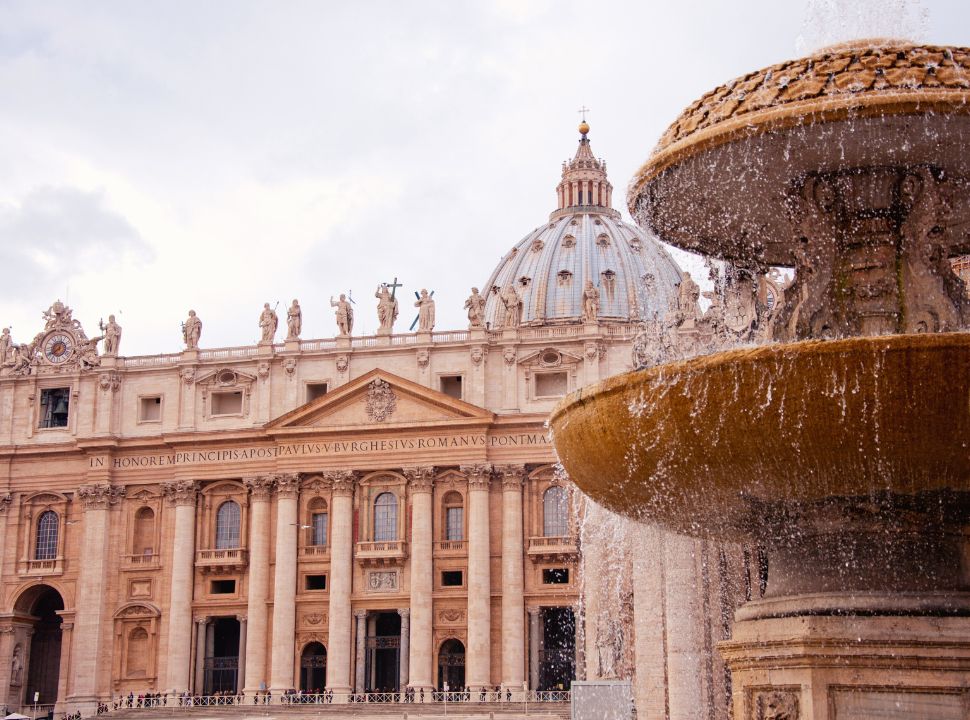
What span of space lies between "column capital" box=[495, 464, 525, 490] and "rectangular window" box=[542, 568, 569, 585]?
3.42 meters

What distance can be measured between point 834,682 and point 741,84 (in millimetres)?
4537

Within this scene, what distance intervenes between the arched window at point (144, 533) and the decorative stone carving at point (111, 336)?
696 cm

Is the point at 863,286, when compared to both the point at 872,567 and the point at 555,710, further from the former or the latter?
the point at 555,710

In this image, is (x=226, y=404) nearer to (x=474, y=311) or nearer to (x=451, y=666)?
(x=474, y=311)

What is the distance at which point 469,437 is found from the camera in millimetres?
55719

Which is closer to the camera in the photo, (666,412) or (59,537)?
(666,412)

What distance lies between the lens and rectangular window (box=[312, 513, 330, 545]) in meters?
57.0

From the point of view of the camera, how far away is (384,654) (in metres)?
57.0

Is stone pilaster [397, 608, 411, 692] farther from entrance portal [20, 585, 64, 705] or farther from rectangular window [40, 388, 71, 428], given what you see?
rectangular window [40, 388, 71, 428]

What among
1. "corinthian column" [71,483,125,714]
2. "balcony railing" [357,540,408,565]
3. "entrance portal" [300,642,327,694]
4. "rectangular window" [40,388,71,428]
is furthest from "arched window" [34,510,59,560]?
"balcony railing" [357,540,408,565]

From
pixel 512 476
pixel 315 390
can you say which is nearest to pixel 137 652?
pixel 315 390

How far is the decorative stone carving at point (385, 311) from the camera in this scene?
5844cm

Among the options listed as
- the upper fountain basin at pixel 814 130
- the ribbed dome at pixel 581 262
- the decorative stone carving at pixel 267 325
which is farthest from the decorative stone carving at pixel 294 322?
the upper fountain basin at pixel 814 130

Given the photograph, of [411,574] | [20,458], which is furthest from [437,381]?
[20,458]
